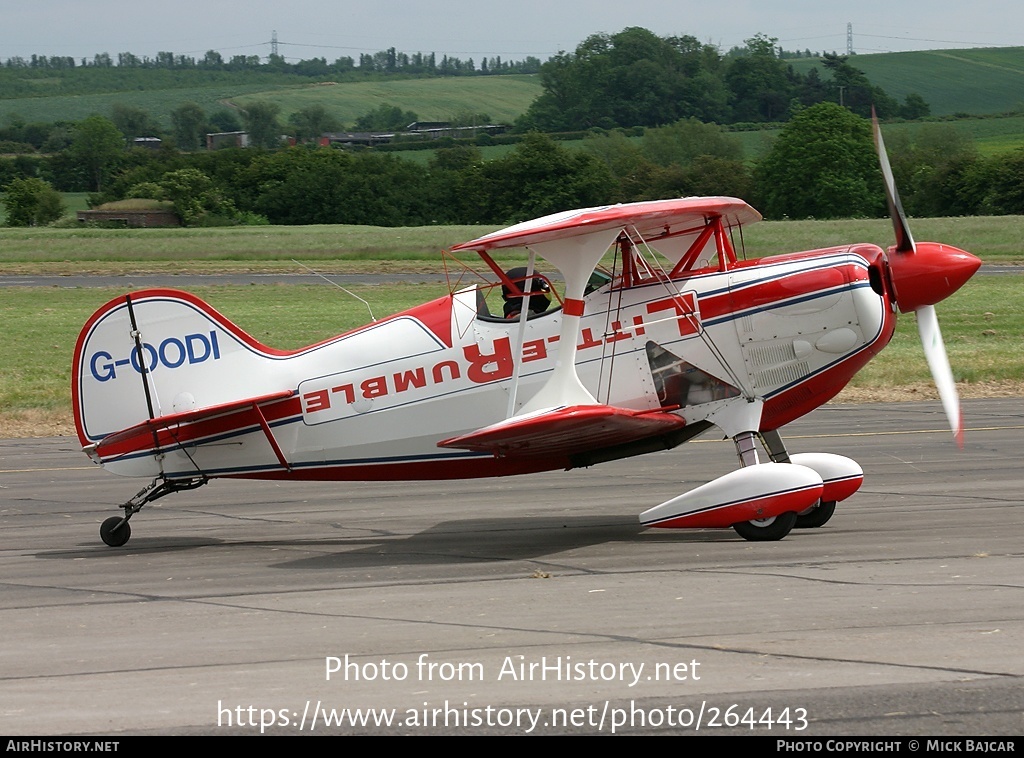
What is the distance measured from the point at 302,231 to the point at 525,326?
208 feet

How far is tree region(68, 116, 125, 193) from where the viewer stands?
409ft

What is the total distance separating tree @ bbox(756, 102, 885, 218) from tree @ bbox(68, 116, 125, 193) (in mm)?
67311

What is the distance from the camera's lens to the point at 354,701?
6.57 m

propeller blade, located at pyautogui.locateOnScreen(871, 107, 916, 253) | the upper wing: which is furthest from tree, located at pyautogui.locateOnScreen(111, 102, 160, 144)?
propeller blade, located at pyautogui.locateOnScreen(871, 107, 916, 253)

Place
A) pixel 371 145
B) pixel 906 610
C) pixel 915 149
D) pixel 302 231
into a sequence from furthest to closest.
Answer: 1. pixel 371 145
2. pixel 915 149
3. pixel 302 231
4. pixel 906 610

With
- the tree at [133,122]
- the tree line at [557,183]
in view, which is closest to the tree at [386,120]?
the tree at [133,122]

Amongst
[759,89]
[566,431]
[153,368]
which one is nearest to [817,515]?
[566,431]

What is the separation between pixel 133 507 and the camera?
38.2 ft

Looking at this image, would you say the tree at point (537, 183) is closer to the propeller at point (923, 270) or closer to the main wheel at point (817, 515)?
the main wheel at point (817, 515)

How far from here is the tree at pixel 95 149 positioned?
4909 inches

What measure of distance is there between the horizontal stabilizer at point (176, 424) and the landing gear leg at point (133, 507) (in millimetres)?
377
